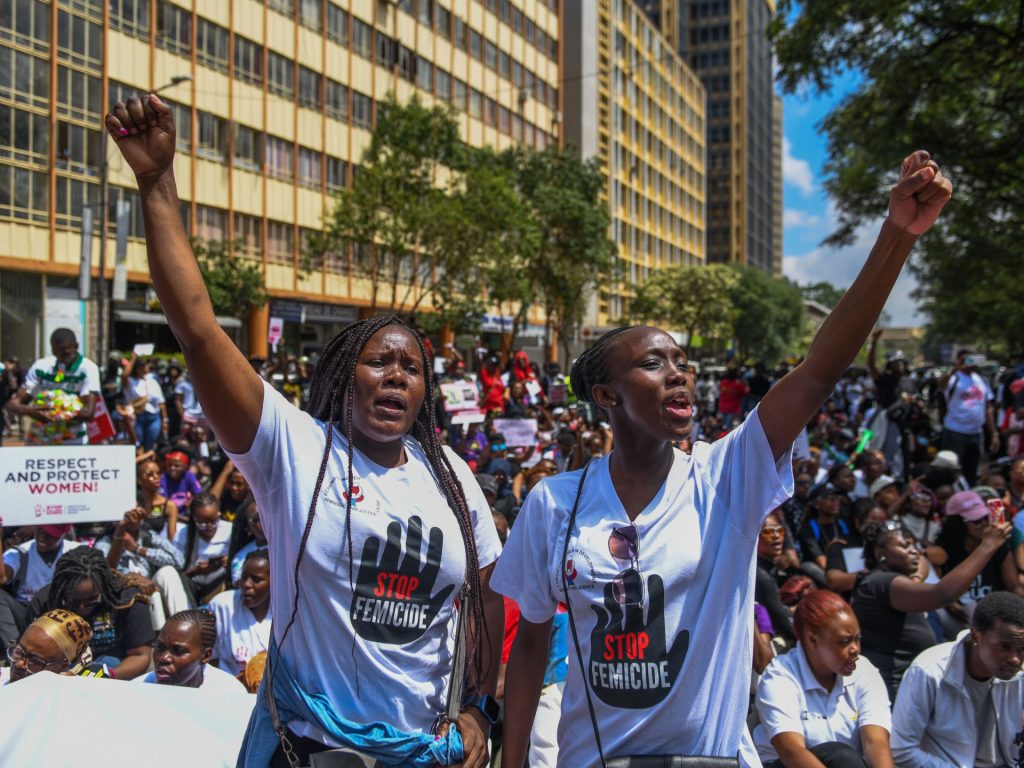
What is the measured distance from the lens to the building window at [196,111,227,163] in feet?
100

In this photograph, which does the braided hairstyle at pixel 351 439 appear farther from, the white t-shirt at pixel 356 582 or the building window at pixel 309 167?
the building window at pixel 309 167

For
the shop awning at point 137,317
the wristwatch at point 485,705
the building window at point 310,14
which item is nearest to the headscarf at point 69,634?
the wristwatch at point 485,705


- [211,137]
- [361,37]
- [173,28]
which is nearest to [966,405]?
[211,137]

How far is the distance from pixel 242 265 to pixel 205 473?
69.4 feet

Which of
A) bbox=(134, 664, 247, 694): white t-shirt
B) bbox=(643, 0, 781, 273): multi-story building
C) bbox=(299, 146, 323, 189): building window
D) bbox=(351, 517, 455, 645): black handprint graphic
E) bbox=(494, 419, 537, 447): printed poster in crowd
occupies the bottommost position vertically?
bbox=(134, 664, 247, 694): white t-shirt

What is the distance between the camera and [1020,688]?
13.3 ft

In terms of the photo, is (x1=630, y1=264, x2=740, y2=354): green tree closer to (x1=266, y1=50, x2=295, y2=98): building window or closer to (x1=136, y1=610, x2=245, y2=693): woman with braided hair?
(x1=266, y1=50, x2=295, y2=98): building window

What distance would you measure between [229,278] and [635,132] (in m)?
42.9

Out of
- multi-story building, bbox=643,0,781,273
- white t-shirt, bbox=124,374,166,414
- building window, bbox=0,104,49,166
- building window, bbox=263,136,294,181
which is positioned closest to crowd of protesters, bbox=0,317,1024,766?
white t-shirt, bbox=124,374,166,414

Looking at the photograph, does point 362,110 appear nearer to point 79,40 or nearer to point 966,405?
point 79,40

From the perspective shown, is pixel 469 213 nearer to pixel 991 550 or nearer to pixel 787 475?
pixel 991 550

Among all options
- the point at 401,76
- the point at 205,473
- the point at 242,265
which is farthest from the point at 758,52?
the point at 205,473

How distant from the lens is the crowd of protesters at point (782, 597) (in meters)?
3.94

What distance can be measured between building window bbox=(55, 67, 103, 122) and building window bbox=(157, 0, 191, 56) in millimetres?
2771
